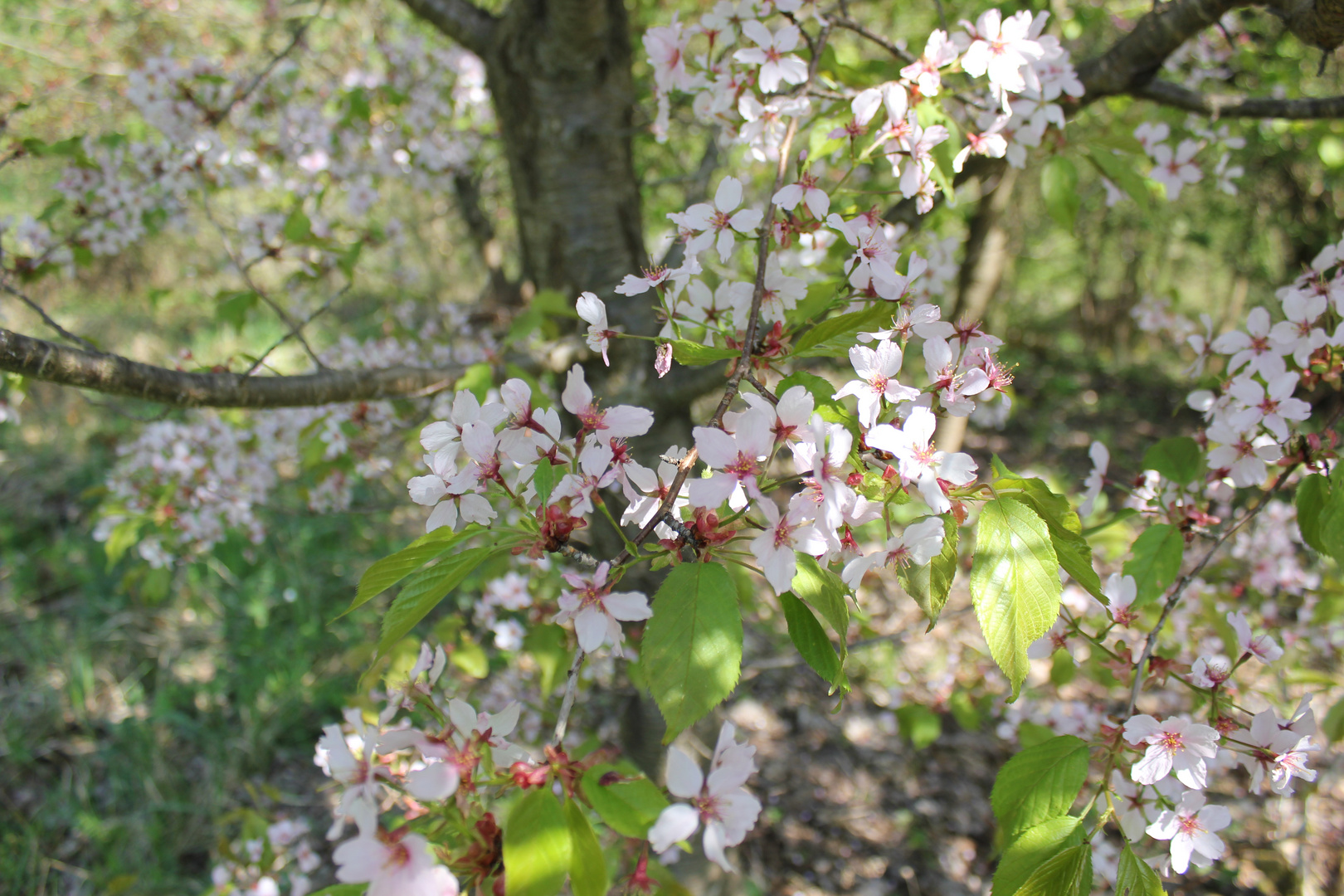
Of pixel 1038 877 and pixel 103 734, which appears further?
pixel 103 734

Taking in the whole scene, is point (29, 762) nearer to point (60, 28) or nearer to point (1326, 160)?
point (1326, 160)

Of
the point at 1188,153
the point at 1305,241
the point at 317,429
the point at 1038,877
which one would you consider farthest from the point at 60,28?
the point at 1305,241

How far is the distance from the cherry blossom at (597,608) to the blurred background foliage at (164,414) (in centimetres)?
108

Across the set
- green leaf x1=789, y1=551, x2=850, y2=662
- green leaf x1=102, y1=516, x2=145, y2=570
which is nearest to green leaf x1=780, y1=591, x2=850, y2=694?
green leaf x1=789, y1=551, x2=850, y2=662

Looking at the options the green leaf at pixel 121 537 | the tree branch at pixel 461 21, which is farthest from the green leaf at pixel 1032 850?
the green leaf at pixel 121 537

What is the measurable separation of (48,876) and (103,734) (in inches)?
30.2

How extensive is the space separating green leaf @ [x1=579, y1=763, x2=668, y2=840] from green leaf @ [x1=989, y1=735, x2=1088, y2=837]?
1.50ft

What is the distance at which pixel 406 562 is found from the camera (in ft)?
2.82

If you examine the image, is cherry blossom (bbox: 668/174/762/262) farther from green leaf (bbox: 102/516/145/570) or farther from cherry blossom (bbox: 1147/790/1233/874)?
green leaf (bbox: 102/516/145/570)

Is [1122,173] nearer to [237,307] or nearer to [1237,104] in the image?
[1237,104]

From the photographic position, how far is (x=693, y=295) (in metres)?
1.08

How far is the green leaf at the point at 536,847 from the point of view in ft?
2.20

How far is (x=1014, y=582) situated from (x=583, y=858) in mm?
529

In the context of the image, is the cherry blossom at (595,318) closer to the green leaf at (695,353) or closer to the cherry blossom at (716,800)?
the green leaf at (695,353)
